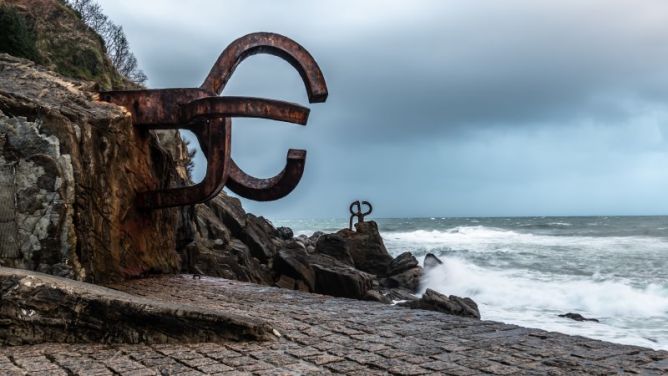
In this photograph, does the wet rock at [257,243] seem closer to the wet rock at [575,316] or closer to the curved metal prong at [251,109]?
the wet rock at [575,316]

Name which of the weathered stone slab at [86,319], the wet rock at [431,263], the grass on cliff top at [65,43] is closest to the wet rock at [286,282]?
the weathered stone slab at [86,319]

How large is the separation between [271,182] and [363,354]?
12.3 ft

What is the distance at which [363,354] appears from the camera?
3305 millimetres

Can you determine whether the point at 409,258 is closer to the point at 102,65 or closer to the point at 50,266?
the point at 102,65

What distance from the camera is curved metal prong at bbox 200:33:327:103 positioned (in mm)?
6508

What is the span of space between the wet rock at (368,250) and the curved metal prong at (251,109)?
37.6 ft

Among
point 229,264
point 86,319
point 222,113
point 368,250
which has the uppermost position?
point 222,113

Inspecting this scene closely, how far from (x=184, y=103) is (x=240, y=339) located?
3.22 meters

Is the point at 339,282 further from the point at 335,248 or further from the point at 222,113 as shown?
the point at 222,113

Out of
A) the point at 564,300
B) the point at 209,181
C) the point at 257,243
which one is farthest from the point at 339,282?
the point at 564,300

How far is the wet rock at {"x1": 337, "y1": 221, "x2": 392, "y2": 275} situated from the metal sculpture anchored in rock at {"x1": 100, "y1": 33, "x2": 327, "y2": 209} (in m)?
10.1

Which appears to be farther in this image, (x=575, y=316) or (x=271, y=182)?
(x=575, y=316)

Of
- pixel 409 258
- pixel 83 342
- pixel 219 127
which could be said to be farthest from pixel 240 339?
pixel 409 258

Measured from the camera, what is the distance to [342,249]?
15.7 metres
